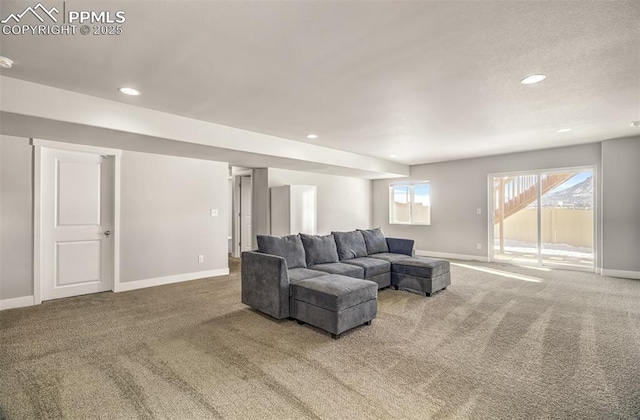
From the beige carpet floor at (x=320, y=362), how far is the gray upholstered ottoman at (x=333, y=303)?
121 millimetres

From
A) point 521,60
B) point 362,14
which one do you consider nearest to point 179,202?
point 362,14

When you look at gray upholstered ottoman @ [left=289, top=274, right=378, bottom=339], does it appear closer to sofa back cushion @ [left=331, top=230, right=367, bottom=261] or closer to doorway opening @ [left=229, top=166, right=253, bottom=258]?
sofa back cushion @ [left=331, top=230, right=367, bottom=261]

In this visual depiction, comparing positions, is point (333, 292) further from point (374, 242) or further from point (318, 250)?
point (374, 242)

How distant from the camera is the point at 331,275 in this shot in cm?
368

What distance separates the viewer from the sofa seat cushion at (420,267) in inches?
174

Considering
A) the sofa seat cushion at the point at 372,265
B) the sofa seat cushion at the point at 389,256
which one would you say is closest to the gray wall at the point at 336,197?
the sofa seat cushion at the point at 389,256

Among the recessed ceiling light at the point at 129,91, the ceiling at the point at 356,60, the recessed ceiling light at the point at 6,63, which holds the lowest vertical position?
the recessed ceiling light at the point at 6,63

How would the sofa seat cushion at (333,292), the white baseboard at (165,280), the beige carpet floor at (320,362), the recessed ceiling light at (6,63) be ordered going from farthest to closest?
the white baseboard at (165,280) < the sofa seat cushion at (333,292) < the recessed ceiling light at (6,63) < the beige carpet floor at (320,362)

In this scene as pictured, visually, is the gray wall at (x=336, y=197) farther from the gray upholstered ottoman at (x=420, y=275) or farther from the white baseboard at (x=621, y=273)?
the white baseboard at (x=621, y=273)

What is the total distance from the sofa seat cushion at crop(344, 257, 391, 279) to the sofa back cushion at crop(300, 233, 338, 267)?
27cm

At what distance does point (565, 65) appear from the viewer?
8.80 ft

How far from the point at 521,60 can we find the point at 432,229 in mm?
6118

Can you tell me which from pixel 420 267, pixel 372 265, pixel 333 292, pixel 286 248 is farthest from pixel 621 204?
pixel 286 248

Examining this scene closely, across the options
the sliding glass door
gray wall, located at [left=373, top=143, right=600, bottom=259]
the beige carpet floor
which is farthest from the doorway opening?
the sliding glass door
